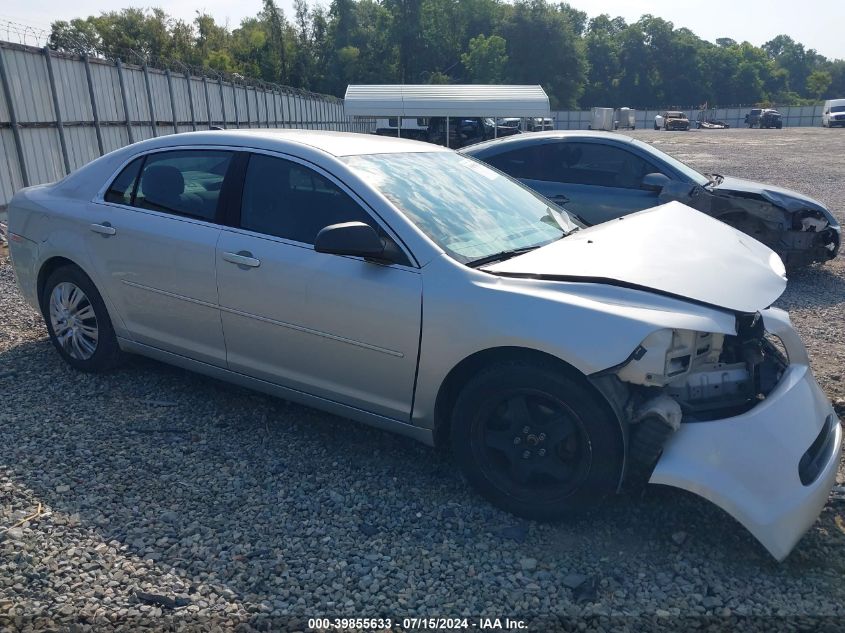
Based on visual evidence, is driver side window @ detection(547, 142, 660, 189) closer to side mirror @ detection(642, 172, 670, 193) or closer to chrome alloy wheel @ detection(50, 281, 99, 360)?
side mirror @ detection(642, 172, 670, 193)

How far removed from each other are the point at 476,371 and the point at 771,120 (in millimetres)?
68701

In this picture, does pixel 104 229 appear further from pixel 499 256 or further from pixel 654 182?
pixel 654 182

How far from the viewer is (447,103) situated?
2397cm

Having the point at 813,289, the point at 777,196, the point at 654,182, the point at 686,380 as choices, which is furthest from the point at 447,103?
the point at 686,380

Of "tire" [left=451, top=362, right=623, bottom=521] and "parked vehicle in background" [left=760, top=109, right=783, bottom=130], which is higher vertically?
"tire" [left=451, top=362, right=623, bottom=521]

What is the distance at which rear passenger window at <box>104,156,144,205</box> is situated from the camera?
14.6 feet

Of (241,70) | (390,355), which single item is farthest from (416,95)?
(241,70)

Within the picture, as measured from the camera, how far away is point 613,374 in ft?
9.71

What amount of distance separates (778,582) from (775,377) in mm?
921

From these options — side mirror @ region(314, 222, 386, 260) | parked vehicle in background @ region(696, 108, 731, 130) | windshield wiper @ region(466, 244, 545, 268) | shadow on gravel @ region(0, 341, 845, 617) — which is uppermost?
side mirror @ region(314, 222, 386, 260)

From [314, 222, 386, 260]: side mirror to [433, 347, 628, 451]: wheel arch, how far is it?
680mm

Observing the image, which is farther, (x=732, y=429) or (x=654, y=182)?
(x=654, y=182)

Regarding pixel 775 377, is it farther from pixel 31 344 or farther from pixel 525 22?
pixel 525 22

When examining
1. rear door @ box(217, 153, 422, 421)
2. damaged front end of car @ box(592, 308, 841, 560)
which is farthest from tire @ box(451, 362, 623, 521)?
rear door @ box(217, 153, 422, 421)
